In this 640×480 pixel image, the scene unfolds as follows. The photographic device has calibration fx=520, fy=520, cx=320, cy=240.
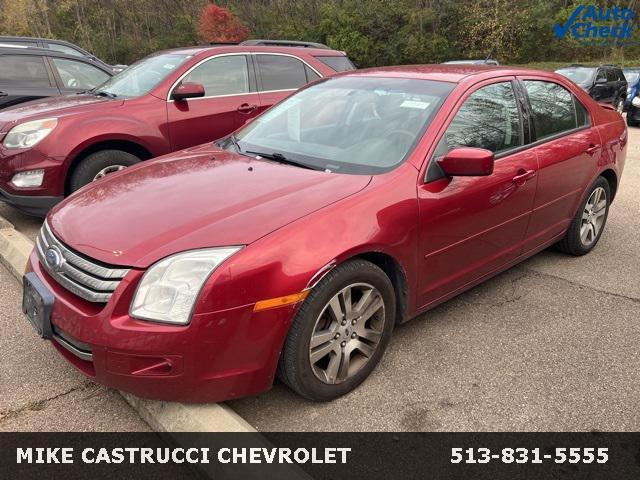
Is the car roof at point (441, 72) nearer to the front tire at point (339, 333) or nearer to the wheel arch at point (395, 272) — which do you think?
the wheel arch at point (395, 272)

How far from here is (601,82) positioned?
586 inches

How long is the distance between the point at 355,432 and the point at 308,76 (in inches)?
194

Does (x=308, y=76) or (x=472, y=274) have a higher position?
(x=308, y=76)

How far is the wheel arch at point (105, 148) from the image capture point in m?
4.74

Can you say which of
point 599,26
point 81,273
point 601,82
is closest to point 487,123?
point 81,273

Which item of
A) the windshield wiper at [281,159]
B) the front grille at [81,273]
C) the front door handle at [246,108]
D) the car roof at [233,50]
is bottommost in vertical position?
the front grille at [81,273]

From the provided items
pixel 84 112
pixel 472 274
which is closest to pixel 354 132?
pixel 472 274

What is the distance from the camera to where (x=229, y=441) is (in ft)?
7.06

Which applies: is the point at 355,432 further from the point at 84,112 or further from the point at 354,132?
the point at 84,112

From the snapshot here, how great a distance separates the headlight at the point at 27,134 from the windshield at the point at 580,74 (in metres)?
14.7

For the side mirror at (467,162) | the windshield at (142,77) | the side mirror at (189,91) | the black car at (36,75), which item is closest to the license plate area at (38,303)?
the side mirror at (467,162)

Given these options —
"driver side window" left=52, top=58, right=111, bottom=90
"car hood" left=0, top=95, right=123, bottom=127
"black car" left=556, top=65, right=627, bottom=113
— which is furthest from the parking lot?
"black car" left=556, top=65, right=627, bottom=113

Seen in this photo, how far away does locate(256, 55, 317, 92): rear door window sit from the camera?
19.7ft

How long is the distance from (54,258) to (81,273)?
28cm
